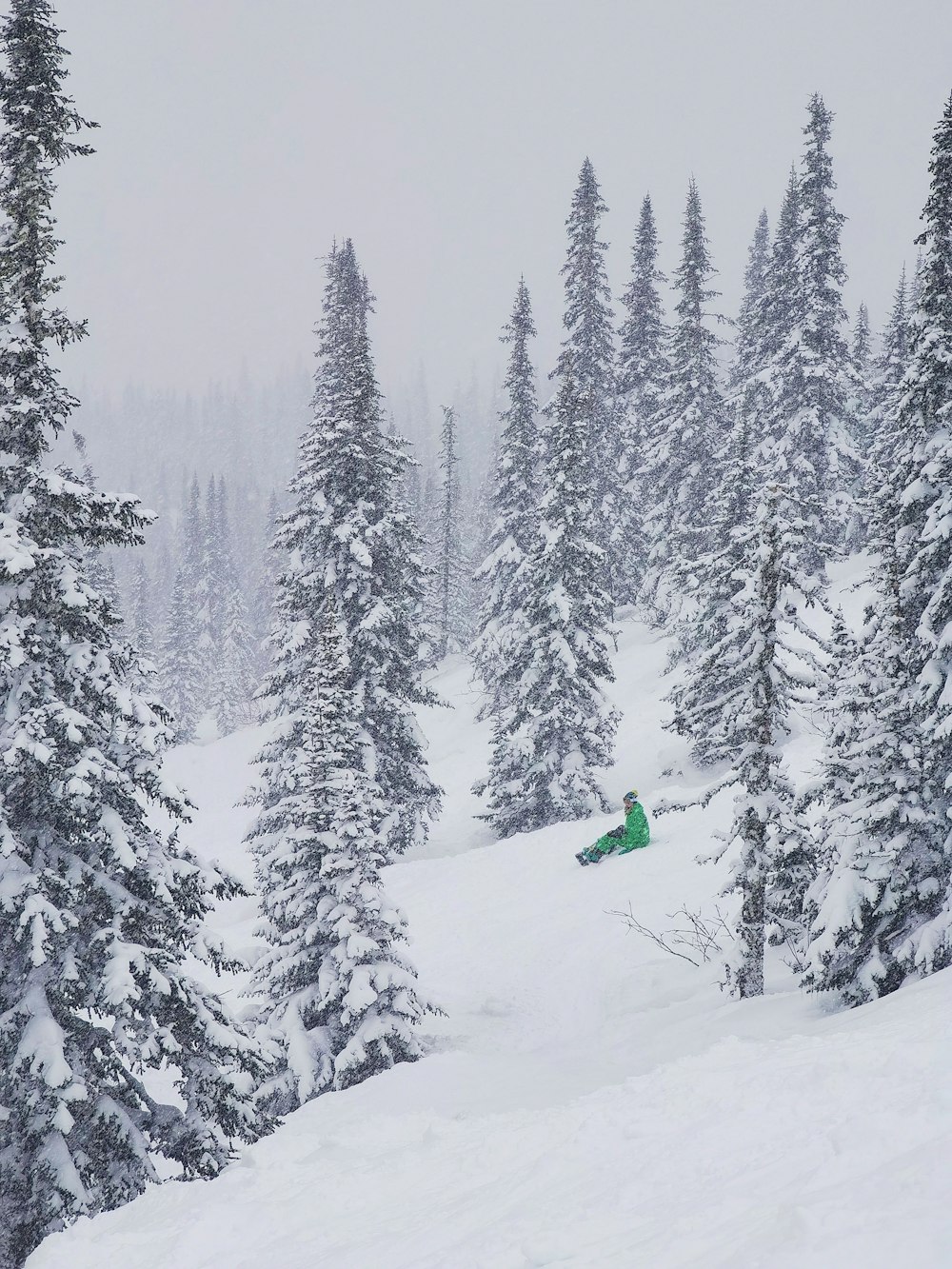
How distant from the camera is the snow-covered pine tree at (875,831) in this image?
9.34 meters

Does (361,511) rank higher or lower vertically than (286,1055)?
higher

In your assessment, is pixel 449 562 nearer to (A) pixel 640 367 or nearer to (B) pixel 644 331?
(A) pixel 640 367

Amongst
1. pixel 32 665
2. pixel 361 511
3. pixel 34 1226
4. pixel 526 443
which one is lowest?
pixel 34 1226

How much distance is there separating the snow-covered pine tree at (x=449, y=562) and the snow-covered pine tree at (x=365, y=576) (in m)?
29.4

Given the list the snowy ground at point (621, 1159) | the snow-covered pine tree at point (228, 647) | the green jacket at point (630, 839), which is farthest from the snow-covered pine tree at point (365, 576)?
the snow-covered pine tree at point (228, 647)

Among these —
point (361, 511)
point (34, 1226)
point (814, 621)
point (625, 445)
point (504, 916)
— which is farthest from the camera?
point (625, 445)

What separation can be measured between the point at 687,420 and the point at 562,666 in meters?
16.1

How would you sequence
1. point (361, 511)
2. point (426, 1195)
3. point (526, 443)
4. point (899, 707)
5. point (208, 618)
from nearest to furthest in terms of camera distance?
point (426, 1195) → point (899, 707) → point (361, 511) → point (526, 443) → point (208, 618)

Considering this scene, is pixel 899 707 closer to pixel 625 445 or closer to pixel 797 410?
pixel 797 410

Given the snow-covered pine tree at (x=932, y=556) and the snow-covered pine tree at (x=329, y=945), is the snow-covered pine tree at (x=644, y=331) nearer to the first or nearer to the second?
the snow-covered pine tree at (x=932, y=556)

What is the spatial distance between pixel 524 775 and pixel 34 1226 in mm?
18460

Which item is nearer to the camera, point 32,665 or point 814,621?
point 32,665

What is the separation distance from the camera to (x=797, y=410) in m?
34.3

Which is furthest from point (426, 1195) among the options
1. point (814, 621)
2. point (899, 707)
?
point (814, 621)
